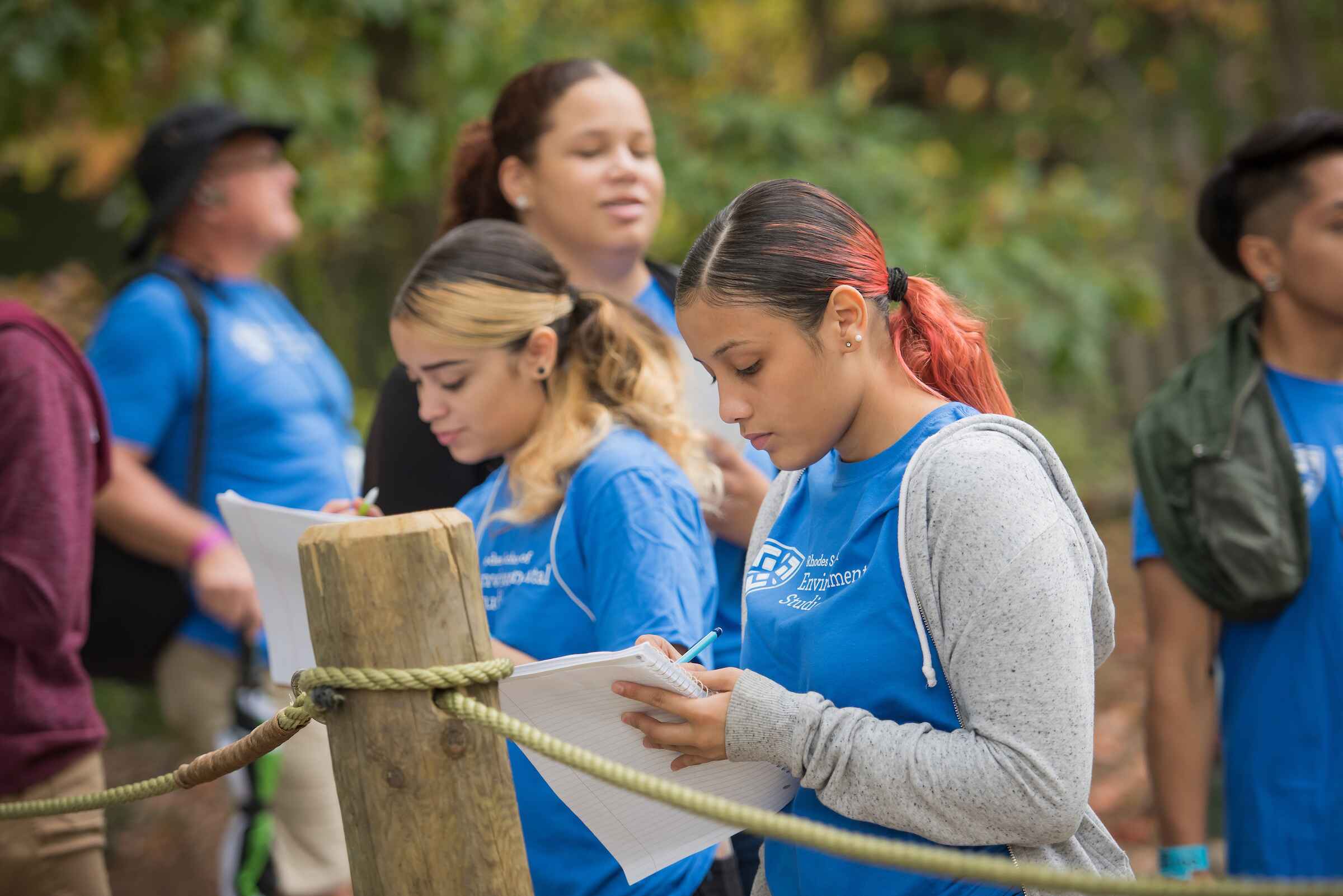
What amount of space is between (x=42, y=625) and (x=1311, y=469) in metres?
2.53

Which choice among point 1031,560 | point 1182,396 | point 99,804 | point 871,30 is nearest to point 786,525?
point 1031,560

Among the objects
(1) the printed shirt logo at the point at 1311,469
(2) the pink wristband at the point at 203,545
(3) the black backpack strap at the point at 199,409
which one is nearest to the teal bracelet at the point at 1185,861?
(1) the printed shirt logo at the point at 1311,469

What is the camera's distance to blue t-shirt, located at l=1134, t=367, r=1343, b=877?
258cm

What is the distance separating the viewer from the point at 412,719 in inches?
62.7

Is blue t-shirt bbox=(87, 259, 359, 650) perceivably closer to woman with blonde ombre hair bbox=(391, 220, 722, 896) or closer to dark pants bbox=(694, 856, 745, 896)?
woman with blonde ombre hair bbox=(391, 220, 722, 896)

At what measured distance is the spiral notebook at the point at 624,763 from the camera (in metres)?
1.61

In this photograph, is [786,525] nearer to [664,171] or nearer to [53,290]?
[664,171]

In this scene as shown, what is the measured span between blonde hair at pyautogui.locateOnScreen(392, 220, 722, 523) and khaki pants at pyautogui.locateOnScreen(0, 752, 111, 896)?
1059mm

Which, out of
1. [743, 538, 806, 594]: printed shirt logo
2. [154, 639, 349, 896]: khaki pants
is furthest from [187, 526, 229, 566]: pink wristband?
[743, 538, 806, 594]: printed shirt logo

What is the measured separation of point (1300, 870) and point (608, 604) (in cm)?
157

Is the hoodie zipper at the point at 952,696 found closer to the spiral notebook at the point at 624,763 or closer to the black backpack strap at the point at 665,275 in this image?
the spiral notebook at the point at 624,763

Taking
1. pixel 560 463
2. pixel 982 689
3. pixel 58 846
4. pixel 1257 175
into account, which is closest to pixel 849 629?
pixel 982 689

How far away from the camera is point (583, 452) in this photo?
2223mm

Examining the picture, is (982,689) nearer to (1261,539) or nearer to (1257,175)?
(1261,539)
